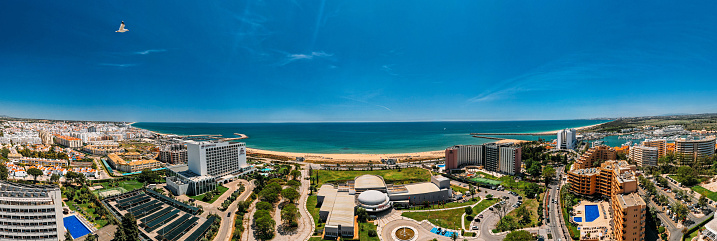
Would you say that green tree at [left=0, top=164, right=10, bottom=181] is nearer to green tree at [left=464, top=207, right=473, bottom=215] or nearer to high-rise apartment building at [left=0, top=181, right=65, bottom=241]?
high-rise apartment building at [left=0, top=181, right=65, bottom=241]

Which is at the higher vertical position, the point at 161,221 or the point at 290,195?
the point at 290,195

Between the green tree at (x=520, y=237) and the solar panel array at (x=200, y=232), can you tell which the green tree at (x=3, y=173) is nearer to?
the solar panel array at (x=200, y=232)

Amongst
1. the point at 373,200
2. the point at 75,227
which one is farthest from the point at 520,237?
the point at 75,227

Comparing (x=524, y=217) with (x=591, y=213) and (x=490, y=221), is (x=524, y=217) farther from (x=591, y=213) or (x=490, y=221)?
(x=591, y=213)

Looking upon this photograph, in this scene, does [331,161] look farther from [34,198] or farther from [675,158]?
[675,158]

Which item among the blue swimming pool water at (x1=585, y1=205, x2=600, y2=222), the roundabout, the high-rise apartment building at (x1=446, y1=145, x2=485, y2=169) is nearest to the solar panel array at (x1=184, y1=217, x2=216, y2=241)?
the roundabout

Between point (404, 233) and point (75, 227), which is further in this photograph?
point (404, 233)
